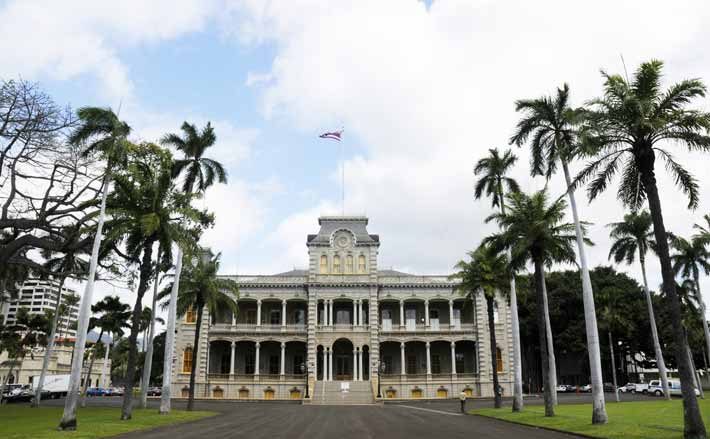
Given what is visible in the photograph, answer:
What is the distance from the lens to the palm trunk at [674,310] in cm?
1561

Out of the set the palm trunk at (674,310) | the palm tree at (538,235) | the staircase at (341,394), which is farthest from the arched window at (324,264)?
the palm trunk at (674,310)

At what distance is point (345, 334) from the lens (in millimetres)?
53125

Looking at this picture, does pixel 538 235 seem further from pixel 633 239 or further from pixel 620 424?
pixel 633 239

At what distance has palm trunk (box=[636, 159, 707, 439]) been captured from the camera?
1561cm

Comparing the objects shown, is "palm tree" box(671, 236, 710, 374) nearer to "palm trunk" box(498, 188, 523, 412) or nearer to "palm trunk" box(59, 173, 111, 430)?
"palm trunk" box(498, 188, 523, 412)

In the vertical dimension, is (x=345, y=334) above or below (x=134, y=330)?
above

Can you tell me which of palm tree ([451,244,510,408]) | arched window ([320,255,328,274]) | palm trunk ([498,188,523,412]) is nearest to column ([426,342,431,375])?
arched window ([320,255,328,274])

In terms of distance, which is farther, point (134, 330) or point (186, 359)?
point (186, 359)

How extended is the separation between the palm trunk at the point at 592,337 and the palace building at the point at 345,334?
27860mm

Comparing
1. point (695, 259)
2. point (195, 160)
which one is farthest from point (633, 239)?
point (195, 160)

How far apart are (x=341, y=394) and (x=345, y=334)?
6471mm

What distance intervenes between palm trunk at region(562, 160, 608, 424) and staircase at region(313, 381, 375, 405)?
1068 inches

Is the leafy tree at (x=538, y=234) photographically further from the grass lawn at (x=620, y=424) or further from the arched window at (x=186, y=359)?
the arched window at (x=186, y=359)

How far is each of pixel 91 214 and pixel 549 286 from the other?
6098cm
